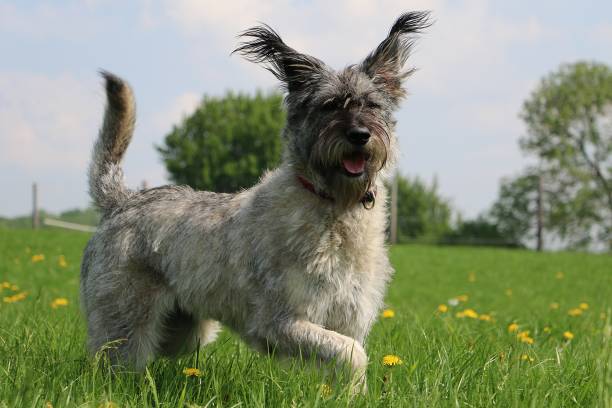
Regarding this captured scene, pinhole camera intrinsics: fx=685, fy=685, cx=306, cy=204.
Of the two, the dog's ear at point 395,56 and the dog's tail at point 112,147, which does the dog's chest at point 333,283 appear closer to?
the dog's ear at point 395,56

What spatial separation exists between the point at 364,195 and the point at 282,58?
110cm

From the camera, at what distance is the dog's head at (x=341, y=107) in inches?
164

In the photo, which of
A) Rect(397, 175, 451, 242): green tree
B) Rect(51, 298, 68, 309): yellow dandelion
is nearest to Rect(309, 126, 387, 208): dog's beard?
Rect(51, 298, 68, 309): yellow dandelion

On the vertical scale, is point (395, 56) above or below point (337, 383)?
above

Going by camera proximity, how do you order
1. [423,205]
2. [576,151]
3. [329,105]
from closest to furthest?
[329,105] → [576,151] → [423,205]

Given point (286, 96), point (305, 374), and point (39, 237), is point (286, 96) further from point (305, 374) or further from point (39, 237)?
point (39, 237)

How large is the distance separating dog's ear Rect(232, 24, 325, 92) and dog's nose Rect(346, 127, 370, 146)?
0.62 meters

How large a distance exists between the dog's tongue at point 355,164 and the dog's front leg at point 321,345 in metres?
0.96

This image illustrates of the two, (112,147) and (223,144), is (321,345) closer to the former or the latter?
(112,147)

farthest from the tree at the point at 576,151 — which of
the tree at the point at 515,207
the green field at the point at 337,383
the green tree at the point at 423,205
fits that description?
the green field at the point at 337,383

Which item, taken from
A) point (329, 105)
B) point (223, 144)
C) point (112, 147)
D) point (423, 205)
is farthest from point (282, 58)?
point (423, 205)

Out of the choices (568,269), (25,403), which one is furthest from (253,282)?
(568,269)

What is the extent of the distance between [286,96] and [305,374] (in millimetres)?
1914

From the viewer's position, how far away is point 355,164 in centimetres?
425
